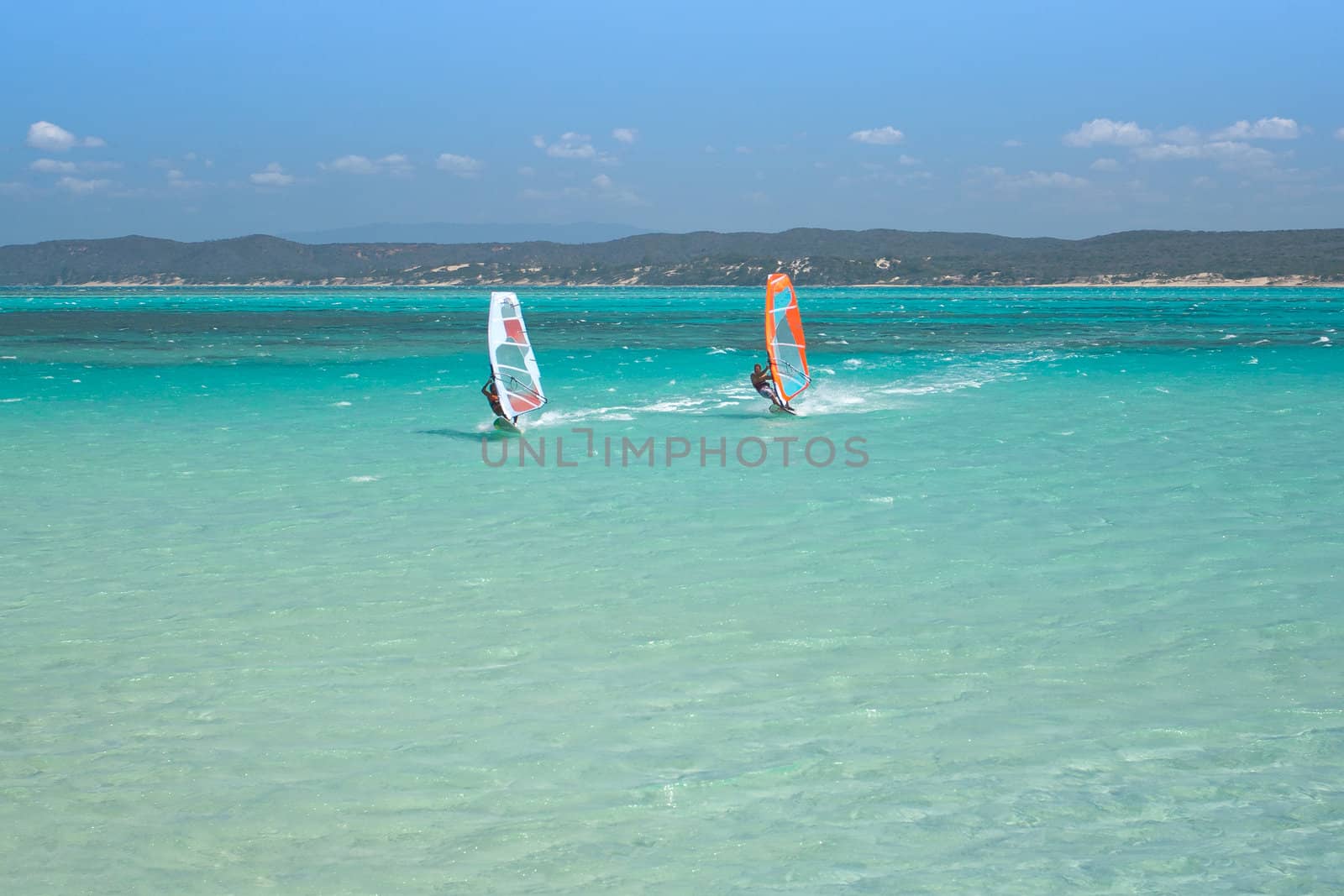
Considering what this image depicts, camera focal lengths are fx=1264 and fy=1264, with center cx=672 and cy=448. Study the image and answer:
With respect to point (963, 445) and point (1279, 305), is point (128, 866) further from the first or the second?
point (1279, 305)

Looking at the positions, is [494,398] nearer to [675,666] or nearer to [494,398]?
[494,398]

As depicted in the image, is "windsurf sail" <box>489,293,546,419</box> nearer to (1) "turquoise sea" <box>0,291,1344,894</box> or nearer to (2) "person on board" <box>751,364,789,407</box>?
(1) "turquoise sea" <box>0,291,1344,894</box>

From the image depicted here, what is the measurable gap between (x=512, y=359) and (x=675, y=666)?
1602 cm

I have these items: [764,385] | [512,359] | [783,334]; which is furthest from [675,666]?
[764,385]

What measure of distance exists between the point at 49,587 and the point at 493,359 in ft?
39.4

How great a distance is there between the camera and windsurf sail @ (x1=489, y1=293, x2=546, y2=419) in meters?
22.7

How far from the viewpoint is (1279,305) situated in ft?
→ 387

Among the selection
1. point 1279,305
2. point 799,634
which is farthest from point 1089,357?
point 1279,305

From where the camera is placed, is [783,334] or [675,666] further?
[783,334]

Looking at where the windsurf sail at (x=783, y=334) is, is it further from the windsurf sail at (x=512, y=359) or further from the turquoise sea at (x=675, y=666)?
the windsurf sail at (x=512, y=359)

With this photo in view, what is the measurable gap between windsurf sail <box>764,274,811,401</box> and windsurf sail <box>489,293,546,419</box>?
462 centimetres

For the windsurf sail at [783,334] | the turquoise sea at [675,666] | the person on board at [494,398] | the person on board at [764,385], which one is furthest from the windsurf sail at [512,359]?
the windsurf sail at [783,334]

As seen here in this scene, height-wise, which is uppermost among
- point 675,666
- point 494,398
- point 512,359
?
point 512,359

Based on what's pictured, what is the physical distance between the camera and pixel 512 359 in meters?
24.1
